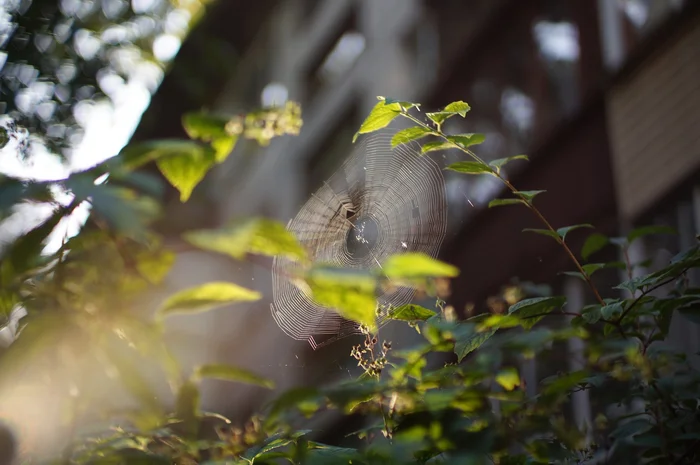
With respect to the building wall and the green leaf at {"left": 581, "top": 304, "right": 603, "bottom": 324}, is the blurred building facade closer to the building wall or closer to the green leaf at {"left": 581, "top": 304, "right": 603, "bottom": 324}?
the building wall

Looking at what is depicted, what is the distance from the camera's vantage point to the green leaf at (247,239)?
23.0 inches

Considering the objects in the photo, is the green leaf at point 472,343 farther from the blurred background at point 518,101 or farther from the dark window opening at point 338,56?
the dark window opening at point 338,56

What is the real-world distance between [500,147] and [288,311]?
303cm

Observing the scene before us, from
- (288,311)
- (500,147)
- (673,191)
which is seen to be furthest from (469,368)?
(500,147)

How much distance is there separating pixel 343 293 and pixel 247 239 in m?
0.12

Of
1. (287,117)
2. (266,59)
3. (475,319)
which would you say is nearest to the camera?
(287,117)

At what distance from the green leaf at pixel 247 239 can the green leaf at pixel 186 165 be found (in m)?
0.20

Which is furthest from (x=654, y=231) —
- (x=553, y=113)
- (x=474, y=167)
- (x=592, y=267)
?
(x=553, y=113)

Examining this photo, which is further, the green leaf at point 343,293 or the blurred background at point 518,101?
the blurred background at point 518,101

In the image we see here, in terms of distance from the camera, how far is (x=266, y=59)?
1428 cm

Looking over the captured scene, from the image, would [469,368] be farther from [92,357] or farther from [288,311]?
[288,311]

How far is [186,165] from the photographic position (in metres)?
0.85

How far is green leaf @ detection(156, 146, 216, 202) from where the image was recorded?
833 millimetres

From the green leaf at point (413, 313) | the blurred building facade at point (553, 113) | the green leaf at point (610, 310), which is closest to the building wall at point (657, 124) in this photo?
the blurred building facade at point (553, 113)
